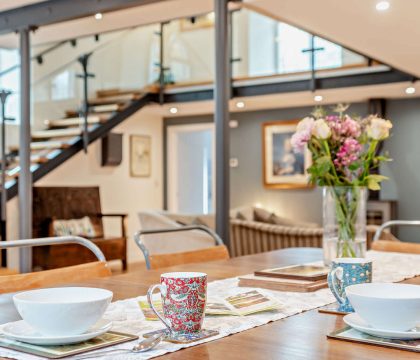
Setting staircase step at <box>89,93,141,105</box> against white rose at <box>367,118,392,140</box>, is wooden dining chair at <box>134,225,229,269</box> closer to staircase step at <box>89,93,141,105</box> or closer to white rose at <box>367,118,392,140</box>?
white rose at <box>367,118,392,140</box>

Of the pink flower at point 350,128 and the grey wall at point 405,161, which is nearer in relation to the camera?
the pink flower at point 350,128

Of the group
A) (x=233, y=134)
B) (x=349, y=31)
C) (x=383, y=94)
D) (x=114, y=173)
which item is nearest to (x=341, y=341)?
(x=349, y=31)

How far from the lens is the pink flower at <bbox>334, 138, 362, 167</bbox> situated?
88.3 inches

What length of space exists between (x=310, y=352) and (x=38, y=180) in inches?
276

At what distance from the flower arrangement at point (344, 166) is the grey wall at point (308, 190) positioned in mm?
6959

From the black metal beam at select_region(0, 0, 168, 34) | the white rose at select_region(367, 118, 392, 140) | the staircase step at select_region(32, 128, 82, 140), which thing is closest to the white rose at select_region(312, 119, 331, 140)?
the white rose at select_region(367, 118, 392, 140)

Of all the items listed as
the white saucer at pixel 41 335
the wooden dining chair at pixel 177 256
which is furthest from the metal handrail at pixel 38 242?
the white saucer at pixel 41 335

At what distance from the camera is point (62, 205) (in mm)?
8141

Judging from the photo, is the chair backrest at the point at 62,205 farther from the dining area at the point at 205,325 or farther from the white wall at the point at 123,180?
the dining area at the point at 205,325

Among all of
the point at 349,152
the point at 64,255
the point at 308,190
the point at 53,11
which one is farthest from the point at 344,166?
the point at 308,190

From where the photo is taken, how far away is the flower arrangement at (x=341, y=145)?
88.6 inches

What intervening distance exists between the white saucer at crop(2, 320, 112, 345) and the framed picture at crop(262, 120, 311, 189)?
27.5 ft

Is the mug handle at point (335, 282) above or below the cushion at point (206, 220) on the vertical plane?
above

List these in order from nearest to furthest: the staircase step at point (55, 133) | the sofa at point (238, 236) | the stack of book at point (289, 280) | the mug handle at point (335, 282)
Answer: the mug handle at point (335, 282) < the stack of book at point (289, 280) < the sofa at point (238, 236) < the staircase step at point (55, 133)
